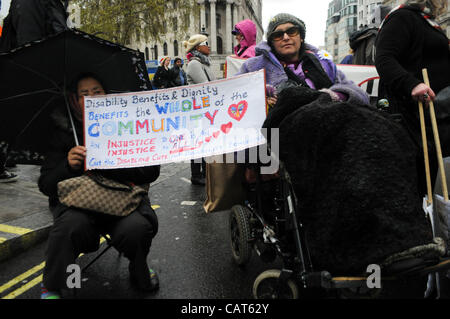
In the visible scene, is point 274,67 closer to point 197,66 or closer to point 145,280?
point 145,280

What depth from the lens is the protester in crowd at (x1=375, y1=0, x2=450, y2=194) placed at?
7.58 ft

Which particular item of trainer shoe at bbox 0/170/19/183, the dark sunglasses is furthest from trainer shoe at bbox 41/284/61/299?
trainer shoe at bbox 0/170/19/183

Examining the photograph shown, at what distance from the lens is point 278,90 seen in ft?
7.73

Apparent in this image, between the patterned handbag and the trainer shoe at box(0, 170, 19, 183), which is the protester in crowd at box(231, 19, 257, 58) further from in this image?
the trainer shoe at box(0, 170, 19, 183)

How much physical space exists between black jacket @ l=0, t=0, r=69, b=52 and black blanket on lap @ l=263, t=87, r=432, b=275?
2837mm

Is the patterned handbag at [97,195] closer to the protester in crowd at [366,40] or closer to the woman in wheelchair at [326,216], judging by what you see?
the woman in wheelchair at [326,216]

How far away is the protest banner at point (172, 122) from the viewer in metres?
2.12

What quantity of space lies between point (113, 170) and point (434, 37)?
2495mm

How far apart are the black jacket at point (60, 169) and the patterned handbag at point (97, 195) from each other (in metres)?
0.09

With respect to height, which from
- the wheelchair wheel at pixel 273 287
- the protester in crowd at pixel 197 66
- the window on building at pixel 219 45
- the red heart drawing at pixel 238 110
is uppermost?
the window on building at pixel 219 45

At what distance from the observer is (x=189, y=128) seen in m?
2.16

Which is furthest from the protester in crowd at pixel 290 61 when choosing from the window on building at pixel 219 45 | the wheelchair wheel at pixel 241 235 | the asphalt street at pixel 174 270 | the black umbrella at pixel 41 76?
the window on building at pixel 219 45
